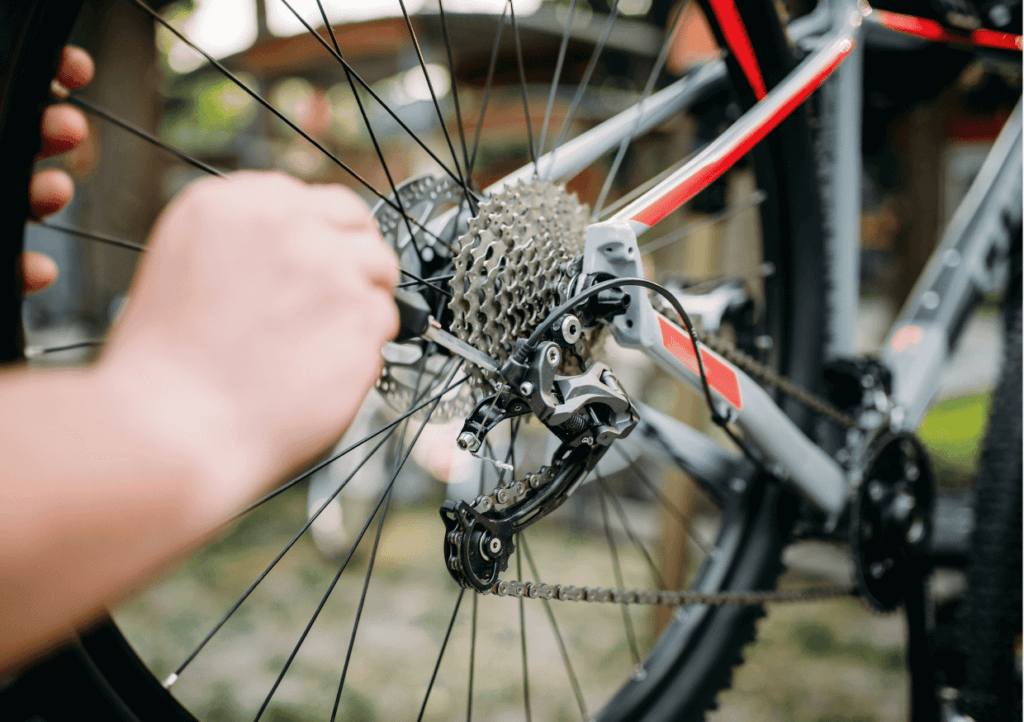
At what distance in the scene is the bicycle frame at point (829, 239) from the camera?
69 cm

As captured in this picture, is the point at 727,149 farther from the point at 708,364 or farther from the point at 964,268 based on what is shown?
the point at 964,268

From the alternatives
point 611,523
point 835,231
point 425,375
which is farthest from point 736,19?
point 611,523

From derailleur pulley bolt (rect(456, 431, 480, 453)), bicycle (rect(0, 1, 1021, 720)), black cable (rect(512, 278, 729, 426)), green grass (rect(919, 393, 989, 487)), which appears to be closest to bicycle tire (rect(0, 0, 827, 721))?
bicycle (rect(0, 1, 1021, 720))

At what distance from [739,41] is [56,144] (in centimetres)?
77

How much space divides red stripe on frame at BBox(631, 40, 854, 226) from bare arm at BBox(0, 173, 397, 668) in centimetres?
40

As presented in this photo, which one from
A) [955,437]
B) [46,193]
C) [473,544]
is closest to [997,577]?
[473,544]

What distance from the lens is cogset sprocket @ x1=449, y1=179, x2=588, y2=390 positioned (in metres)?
0.62

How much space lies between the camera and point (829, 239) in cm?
103

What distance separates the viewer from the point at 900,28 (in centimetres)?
105

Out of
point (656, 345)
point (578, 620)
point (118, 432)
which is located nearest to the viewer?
point (118, 432)

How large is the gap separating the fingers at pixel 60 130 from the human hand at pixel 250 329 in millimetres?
493

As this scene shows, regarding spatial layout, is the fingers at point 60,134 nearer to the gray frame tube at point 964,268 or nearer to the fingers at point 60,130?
the fingers at point 60,130

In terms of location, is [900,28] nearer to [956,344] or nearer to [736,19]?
[736,19]

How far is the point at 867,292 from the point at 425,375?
2.80 m
